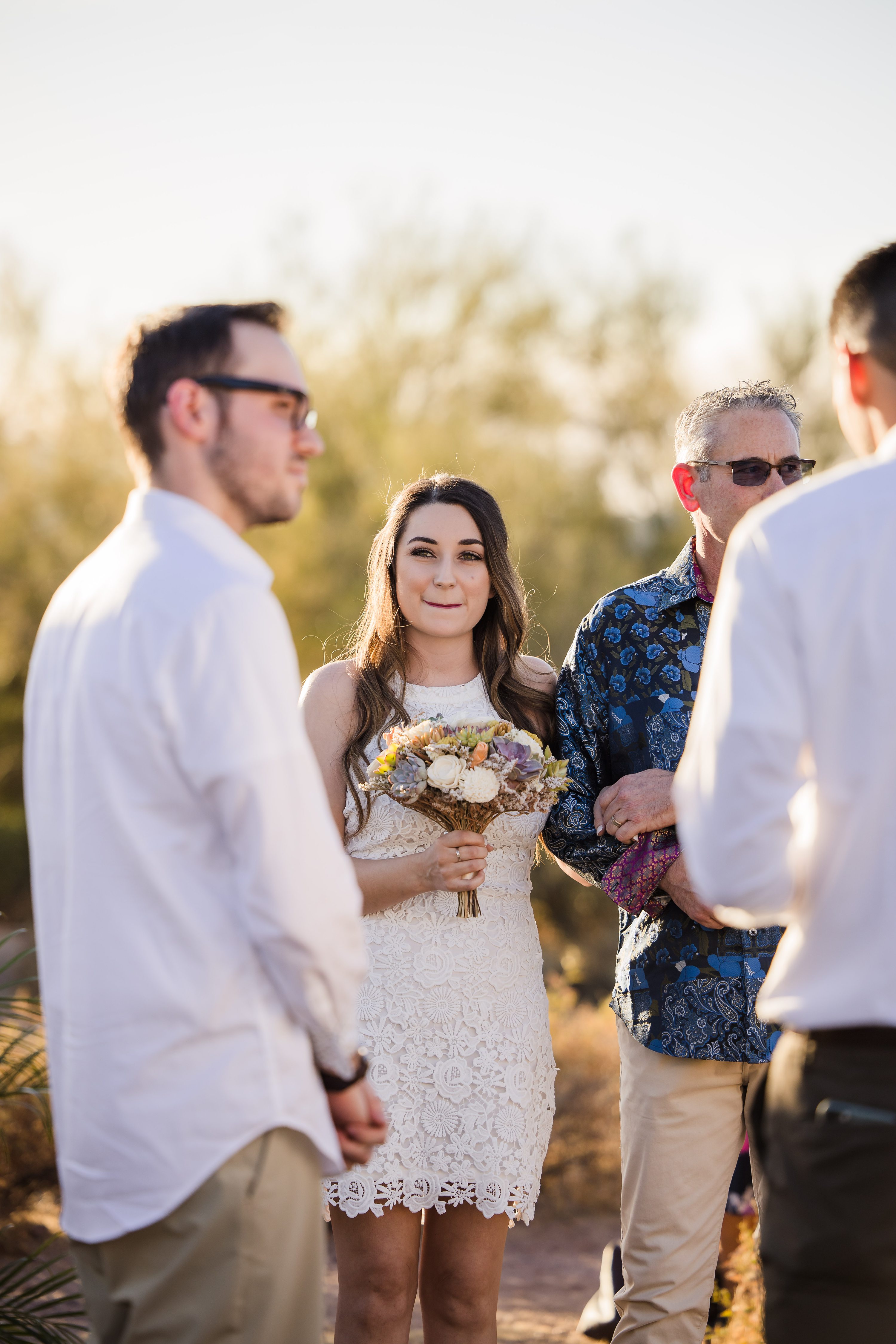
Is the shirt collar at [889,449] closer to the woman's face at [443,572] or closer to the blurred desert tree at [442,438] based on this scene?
the woman's face at [443,572]

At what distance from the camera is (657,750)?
3285 millimetres

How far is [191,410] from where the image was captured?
192 centimetres

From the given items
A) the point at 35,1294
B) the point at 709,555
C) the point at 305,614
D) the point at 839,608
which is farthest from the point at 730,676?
the point at 305,614

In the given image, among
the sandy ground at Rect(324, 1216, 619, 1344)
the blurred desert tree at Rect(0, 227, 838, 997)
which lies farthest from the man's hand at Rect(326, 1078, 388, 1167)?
the blurred desert tree at Rect(0, 227, 838, 997)

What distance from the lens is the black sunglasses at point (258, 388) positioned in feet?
6.34

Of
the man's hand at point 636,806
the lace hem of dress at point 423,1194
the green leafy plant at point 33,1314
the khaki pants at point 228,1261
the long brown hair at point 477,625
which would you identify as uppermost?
the long brown hair at point 477,625

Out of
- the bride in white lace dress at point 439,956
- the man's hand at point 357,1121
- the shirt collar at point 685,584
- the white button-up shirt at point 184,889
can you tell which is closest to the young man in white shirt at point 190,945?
the white button-up shirt at point 184,889

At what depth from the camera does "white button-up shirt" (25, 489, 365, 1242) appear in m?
1.73

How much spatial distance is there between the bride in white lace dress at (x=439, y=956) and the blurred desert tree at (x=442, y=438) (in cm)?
730

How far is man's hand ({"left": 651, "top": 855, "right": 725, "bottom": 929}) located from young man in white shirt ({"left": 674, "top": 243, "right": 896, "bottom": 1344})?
1237mm

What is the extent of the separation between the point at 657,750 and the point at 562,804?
0.32m

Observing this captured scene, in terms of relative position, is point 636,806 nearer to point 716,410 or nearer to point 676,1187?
point 676,1187

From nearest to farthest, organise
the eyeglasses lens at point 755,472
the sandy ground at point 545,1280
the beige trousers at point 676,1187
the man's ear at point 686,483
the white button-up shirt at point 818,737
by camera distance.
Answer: the white button-up shirt at point 818,737 < the beige trousers at point 676,1187 < the eyeglasses lens at point 755,472 < the man's ear at point 686,483 < the sandy ground at point 545,1280

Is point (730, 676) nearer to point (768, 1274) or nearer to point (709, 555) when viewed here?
point (768, 1274)
